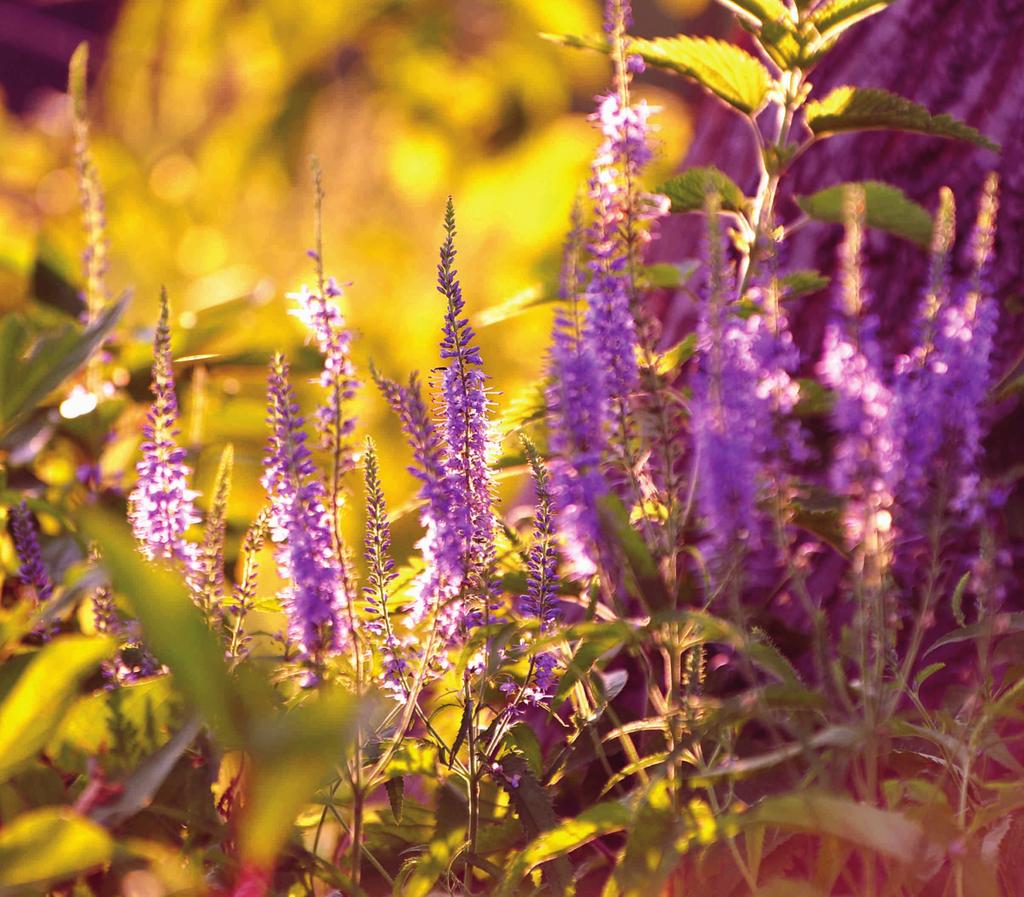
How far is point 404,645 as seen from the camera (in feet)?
2.70

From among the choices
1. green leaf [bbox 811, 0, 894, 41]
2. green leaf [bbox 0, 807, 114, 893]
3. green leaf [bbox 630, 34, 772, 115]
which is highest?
green leaf [bbox 811, 0, 894, 41]

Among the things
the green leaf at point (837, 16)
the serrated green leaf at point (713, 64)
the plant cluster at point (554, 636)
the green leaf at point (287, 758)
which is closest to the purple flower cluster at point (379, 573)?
the plant cluster at point (554, 636)

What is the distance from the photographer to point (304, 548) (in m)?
0.72

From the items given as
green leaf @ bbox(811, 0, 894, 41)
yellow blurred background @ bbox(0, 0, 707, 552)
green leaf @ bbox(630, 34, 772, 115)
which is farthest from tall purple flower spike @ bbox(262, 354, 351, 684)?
yellow blurred background @ bbox(0, 0, 707, 552)

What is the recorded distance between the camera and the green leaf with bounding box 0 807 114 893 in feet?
1.70

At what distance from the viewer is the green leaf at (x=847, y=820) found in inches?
20.5

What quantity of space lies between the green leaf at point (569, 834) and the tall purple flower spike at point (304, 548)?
0.56ft

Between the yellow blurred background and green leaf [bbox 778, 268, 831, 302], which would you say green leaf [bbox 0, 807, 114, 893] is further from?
the yellow blurred background

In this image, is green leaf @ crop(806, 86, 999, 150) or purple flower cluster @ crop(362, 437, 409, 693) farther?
green leaf @ crop(806, 86, 999, 150)

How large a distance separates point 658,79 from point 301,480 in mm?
6467

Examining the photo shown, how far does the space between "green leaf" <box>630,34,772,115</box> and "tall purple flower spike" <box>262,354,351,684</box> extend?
51 cm

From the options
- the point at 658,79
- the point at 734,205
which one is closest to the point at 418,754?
the point at 734,205

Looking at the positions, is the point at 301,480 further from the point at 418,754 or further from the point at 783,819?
the point at 783,819

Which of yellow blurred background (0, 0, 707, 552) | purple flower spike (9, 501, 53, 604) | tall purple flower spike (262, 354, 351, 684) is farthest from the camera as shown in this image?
yellow blurred background (0, 0, 707, 552)
